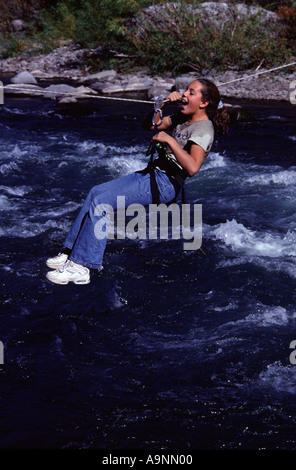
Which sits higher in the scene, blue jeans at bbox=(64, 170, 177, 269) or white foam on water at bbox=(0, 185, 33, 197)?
blue jeans at bbox=(64, 170, 177, 269)

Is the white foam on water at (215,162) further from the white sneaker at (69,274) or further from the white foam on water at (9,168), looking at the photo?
the white sneaker at (69,274)

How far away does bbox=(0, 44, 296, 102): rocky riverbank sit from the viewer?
16.7 meters

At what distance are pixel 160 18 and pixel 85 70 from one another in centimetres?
329

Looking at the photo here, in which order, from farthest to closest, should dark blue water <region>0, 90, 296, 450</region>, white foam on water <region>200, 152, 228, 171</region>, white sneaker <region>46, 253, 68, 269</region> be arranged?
white foam on water <region>200, 152, 228, 171</region> < white sneaker <region>46, 253, 68, 269</region> < dark blue water <region>0, 90, 296, 450</region>

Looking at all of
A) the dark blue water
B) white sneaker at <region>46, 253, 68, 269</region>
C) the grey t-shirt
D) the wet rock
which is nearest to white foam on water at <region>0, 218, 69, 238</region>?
the dark blue water

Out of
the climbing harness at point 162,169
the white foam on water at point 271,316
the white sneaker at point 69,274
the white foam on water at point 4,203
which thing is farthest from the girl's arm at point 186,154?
the white foam on water at point 4,203

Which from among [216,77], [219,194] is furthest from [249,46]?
[219,194]

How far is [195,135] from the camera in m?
4.88

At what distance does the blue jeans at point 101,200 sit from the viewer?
5.07 meters

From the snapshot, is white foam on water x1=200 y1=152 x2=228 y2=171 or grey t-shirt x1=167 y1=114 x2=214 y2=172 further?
white foam on water x1=200 y1=152 x2=228 y2=171

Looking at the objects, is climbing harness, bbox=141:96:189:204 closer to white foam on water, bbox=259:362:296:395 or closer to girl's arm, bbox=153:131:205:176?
Answer: girl's arm, bbox=153:131:205:176

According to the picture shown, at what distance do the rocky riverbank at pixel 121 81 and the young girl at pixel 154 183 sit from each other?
382 inches

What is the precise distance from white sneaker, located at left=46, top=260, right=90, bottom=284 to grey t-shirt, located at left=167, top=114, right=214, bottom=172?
53.5 inches
